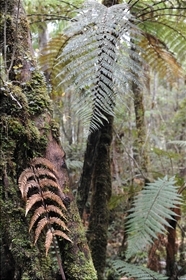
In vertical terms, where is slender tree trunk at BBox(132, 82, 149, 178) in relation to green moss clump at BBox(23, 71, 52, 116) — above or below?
above

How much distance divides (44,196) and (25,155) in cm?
19

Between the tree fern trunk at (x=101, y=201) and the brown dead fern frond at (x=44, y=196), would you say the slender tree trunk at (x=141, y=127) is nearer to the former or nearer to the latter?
the tree fern trunk at (x=101, y=201)

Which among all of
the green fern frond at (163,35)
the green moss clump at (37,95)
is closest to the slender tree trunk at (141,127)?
the green fern frond at (163,35)

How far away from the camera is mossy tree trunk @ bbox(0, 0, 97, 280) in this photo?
3.55ft

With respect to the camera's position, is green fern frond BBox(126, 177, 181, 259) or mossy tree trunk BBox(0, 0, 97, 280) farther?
green fern frond BBox(126, 177, 181, 259)

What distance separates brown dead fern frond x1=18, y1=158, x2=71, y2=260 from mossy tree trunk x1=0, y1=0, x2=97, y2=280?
0.04 m

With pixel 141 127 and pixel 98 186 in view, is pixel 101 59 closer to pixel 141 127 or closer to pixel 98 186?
pixel 98 186

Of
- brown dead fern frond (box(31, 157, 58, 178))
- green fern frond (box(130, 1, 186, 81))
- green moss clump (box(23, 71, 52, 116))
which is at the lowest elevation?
brown dead fern frond (box(31, 157, 58, 178))

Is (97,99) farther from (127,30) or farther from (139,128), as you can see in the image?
(139,128)

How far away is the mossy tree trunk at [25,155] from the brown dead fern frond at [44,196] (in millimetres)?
44

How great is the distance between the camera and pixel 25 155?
116 centimetres

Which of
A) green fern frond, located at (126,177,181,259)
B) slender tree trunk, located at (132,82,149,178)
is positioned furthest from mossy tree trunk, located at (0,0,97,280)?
slender tree trunk, located at (132,82,149,178)

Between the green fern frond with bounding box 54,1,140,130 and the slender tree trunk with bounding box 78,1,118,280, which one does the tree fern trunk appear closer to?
the slender tree trunk with bounding box 78,1,118,280

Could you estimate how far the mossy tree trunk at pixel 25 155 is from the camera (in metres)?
1.08
